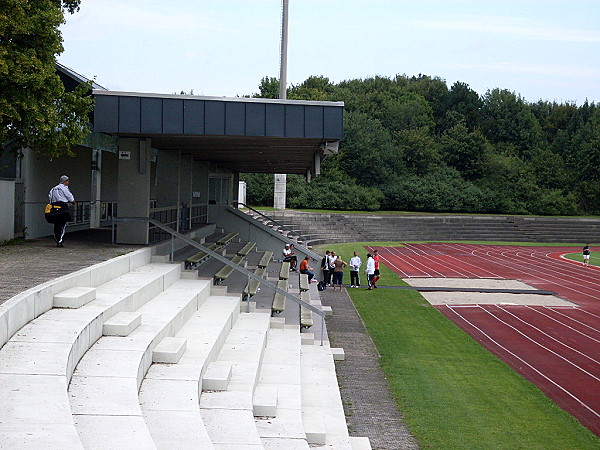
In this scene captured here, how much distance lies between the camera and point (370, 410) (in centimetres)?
1288

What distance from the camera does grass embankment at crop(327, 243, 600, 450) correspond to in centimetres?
1202

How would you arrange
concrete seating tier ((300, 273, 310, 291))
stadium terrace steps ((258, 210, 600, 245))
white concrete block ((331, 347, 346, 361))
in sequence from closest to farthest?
white concrete block ((331, 347, 346, 361))
concrete seating tier ((300, 273, 310, 291))
stadium terrace steps ((258, 210, 600, 245))

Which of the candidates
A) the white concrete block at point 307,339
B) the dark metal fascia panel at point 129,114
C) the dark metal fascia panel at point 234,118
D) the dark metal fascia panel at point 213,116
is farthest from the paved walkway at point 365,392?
the dark metal fascia panel at point 129,114

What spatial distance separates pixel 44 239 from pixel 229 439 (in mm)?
11954

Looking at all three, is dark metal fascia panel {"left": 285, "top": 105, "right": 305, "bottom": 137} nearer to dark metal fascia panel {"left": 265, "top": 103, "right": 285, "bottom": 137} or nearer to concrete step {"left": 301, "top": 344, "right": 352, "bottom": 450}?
dark metal fascia panel {"left": 265, "top": 103, "right": 285, "bottom": 137}

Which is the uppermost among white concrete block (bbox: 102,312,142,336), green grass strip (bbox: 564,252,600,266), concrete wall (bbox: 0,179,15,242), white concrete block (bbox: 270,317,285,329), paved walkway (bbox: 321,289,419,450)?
concrete wall (bbox: 0,179,15,242)

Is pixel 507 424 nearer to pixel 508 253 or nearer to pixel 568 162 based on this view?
pixel 508 253

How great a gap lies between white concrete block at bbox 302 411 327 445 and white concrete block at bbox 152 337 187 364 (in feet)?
5.66

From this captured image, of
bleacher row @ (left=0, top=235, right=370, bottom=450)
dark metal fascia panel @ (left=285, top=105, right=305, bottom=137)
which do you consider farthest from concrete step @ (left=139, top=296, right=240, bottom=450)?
dark metal fascia panel @ (left=285, top=105, right=305, bottom=137)

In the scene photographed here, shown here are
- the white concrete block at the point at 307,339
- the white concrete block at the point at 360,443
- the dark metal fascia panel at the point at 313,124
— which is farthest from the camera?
the dark metal fascia panel at the point at 313,124

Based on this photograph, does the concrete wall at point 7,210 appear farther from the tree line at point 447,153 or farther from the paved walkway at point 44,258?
the tree line at point 447,153

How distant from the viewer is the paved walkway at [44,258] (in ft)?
34.9

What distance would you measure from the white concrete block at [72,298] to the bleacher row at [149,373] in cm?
2

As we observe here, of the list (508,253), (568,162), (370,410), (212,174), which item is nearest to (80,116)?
(370,410)
